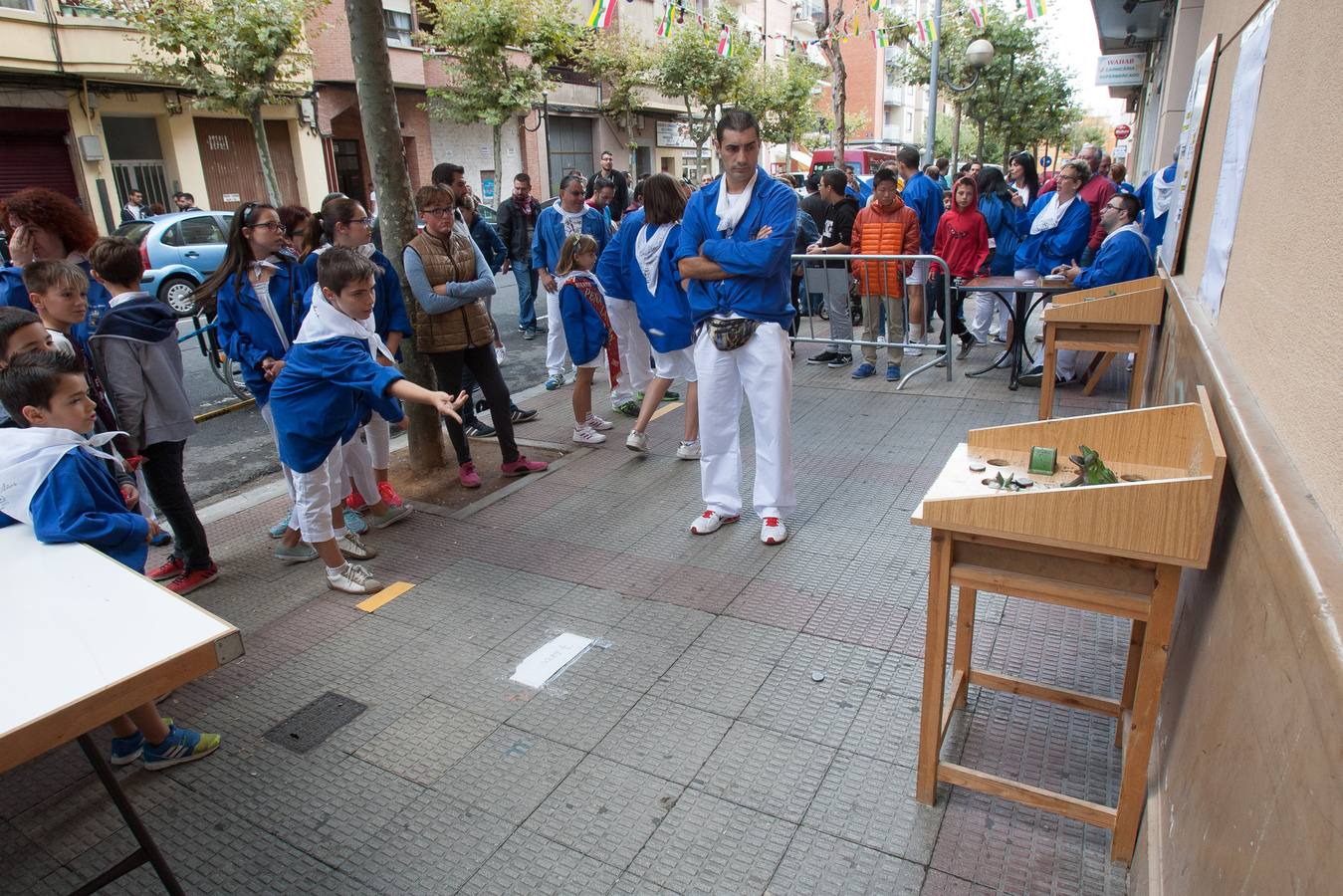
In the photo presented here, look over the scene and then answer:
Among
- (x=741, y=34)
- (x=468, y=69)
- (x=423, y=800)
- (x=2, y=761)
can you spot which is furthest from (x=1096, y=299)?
(x=741, y=34)

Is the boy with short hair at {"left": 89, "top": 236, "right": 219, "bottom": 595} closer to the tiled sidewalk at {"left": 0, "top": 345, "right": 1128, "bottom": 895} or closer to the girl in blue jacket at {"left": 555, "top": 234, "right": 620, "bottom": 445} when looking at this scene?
the tiled sidewalk at {"left": 0, "top": 345, "right": 1128, "bottom": 895}

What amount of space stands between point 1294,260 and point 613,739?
238cm

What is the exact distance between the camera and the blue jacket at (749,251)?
13.2ft

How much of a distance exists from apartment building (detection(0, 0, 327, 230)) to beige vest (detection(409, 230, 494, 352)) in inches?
649

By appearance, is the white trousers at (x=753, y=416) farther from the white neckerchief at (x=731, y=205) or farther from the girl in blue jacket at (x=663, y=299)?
the girl in blue jacket at (x=663, y=299)

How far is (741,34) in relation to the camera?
31.9 metres

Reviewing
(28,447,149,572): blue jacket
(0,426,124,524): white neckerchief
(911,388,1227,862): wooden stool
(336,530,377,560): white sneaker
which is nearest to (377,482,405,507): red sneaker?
(336,530,377,560): white sneaker

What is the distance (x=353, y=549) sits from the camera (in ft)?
14.6

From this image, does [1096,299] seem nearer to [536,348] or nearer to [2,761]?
[2,761]

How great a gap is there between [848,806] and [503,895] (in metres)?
1.04

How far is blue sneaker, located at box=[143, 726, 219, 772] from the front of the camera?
115 inches

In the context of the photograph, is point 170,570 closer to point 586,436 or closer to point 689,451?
point 586,436

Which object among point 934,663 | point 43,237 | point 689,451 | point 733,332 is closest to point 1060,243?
point 689,451

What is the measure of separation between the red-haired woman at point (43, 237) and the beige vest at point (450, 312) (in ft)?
5.29
